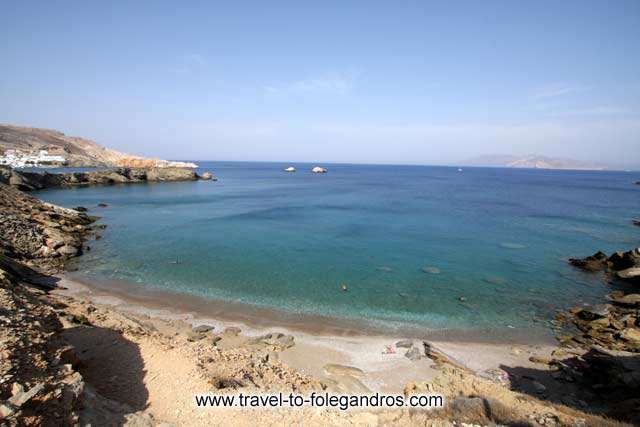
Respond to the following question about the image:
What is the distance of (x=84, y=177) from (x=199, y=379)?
87.9 metres

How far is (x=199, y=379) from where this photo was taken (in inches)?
362

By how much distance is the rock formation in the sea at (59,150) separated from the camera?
115 metres

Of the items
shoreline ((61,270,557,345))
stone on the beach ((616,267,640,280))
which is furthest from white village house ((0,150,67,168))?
stone on the beach ((616,267,640,280))

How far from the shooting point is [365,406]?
30.8 ft

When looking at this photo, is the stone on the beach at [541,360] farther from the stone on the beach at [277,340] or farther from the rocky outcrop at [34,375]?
the rocky outcrop at [34,375]

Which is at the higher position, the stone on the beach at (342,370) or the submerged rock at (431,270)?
the submerged rock at (431,270)

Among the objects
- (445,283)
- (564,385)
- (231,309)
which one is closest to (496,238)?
(445,283)

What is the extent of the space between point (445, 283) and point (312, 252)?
1130 centimetres

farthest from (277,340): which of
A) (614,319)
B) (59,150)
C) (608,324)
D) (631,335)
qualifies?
(59,150)

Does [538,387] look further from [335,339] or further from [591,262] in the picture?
[591,262]

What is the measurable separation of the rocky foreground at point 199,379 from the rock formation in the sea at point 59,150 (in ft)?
427

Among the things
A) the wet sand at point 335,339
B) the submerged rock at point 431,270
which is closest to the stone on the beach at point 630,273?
the submerged rock at point 431,270

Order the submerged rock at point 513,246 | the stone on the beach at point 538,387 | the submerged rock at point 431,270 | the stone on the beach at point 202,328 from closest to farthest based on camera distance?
the stone on the beach at point 538,387, the stone on the beach at point 202,328, the submerged rock at point 431,270, the submerged rock at point 513,246

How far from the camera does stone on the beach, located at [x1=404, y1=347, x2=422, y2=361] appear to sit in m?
12.7
